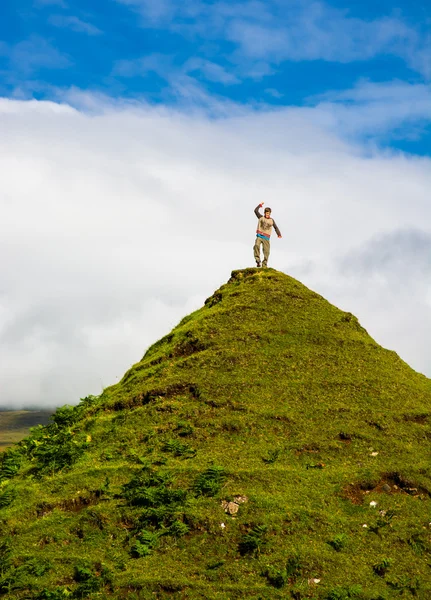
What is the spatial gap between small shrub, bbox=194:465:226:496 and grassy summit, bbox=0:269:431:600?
54 millimetres

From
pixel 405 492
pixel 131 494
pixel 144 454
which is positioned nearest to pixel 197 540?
pixel 131 494

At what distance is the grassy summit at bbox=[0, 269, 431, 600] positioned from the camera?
19484 millimetres

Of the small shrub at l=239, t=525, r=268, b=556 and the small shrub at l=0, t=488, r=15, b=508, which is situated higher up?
the small shrub at l=0, t=488, r=15, b=508

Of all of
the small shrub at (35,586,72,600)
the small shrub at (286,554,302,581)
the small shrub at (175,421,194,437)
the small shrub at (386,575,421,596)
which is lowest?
the small shrub at (35,586,72,600)

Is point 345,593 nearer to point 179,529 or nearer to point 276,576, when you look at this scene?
point 276,576

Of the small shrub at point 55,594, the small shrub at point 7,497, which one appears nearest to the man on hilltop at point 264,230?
the small shrub at point 7,497

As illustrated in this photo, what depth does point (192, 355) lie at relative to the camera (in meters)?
32.2

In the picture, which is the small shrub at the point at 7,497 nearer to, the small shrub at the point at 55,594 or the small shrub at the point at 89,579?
the small shrub at the point at 89,579

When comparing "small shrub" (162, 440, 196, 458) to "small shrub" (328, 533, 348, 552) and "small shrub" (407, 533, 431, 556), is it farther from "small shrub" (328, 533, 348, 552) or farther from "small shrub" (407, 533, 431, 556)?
"small shrub" (407, 533, 431, 556)

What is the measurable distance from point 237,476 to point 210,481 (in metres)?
1.12

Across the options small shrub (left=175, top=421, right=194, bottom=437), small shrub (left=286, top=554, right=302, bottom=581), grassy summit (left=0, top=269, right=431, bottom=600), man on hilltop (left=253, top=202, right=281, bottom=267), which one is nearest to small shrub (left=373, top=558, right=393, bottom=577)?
grassy summit (left=0, top=269, right=431, bottom=600)

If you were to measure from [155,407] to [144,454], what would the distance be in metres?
3.25

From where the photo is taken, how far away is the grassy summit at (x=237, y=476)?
19484 mm

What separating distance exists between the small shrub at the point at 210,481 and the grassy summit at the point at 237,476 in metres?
0.05
